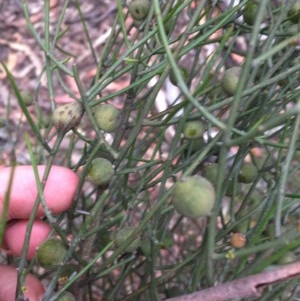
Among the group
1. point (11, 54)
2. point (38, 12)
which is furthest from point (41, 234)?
point (38, 12)

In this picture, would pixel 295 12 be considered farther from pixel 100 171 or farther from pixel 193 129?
pixel 100 171

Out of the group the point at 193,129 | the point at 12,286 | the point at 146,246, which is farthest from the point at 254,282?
the point at 12,286

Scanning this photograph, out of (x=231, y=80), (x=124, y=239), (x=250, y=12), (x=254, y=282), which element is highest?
(x=250, y=12)

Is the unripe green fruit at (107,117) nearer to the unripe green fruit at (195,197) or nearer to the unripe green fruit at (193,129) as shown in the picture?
the unripe green fruit at (193,129)

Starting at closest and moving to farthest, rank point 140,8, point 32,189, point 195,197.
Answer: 1. point 195,197
2. point 140,8
3. point 32,189

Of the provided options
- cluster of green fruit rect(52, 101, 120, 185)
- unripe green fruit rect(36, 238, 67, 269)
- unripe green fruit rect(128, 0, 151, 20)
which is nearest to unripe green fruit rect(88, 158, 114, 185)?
cluster of green fruit rect(52, 101, 120, 185)

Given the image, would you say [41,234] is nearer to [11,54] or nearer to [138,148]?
[138,148]

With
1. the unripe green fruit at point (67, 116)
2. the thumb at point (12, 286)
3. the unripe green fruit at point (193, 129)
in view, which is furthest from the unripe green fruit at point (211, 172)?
the thumb at point (12, 286)
